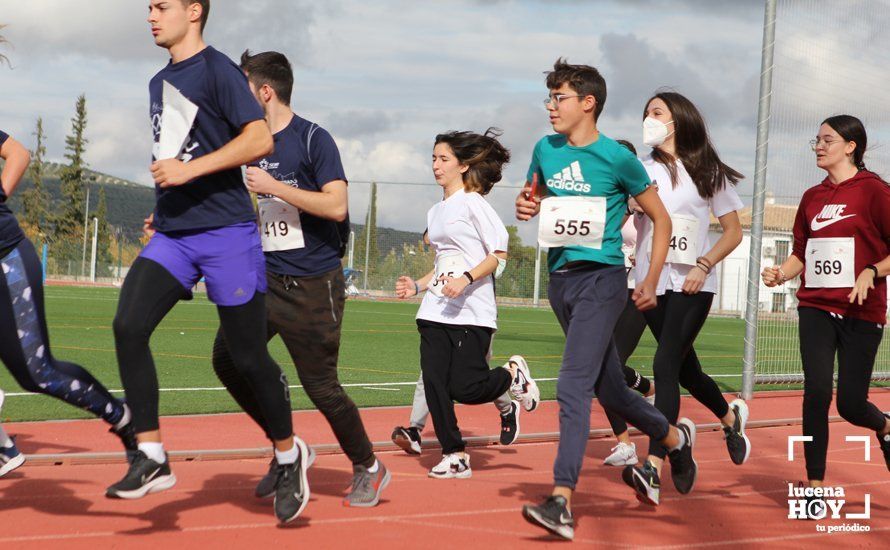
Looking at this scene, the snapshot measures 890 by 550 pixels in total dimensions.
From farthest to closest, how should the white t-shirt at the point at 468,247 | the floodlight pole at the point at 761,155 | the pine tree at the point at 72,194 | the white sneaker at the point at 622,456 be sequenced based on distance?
1. the pine tree at the point at 72,194
2. the floodlight pole at the point at 761,155
3. the white sneaker at the point at 622,456
4. the white t-shirt at the point at 468,247

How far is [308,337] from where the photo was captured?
19.7 ft

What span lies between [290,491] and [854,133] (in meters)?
3.81

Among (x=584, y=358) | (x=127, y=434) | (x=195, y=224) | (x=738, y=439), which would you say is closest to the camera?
(x=195, y=224)

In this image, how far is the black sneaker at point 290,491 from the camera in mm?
5406

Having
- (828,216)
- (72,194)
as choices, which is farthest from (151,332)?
(72,194)

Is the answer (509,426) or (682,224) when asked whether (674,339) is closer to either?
(682,224)

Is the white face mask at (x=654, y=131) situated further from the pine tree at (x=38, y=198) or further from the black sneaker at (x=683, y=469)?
the pine tree at (x=38, y=198)

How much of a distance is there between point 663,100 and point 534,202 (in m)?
1.52

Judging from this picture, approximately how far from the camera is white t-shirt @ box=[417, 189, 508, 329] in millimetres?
7602

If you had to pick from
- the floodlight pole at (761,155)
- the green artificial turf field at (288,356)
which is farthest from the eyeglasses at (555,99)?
the floodlight pole at (761,155)

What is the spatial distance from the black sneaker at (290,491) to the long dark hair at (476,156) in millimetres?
2850

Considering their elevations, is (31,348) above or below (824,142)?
below

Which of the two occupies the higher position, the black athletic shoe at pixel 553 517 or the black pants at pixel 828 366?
the black pants at pixel 828 366

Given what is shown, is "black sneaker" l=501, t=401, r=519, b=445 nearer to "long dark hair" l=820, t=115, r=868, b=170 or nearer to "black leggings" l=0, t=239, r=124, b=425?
"long dark hair" l=820, t=115, r=868, b=170
